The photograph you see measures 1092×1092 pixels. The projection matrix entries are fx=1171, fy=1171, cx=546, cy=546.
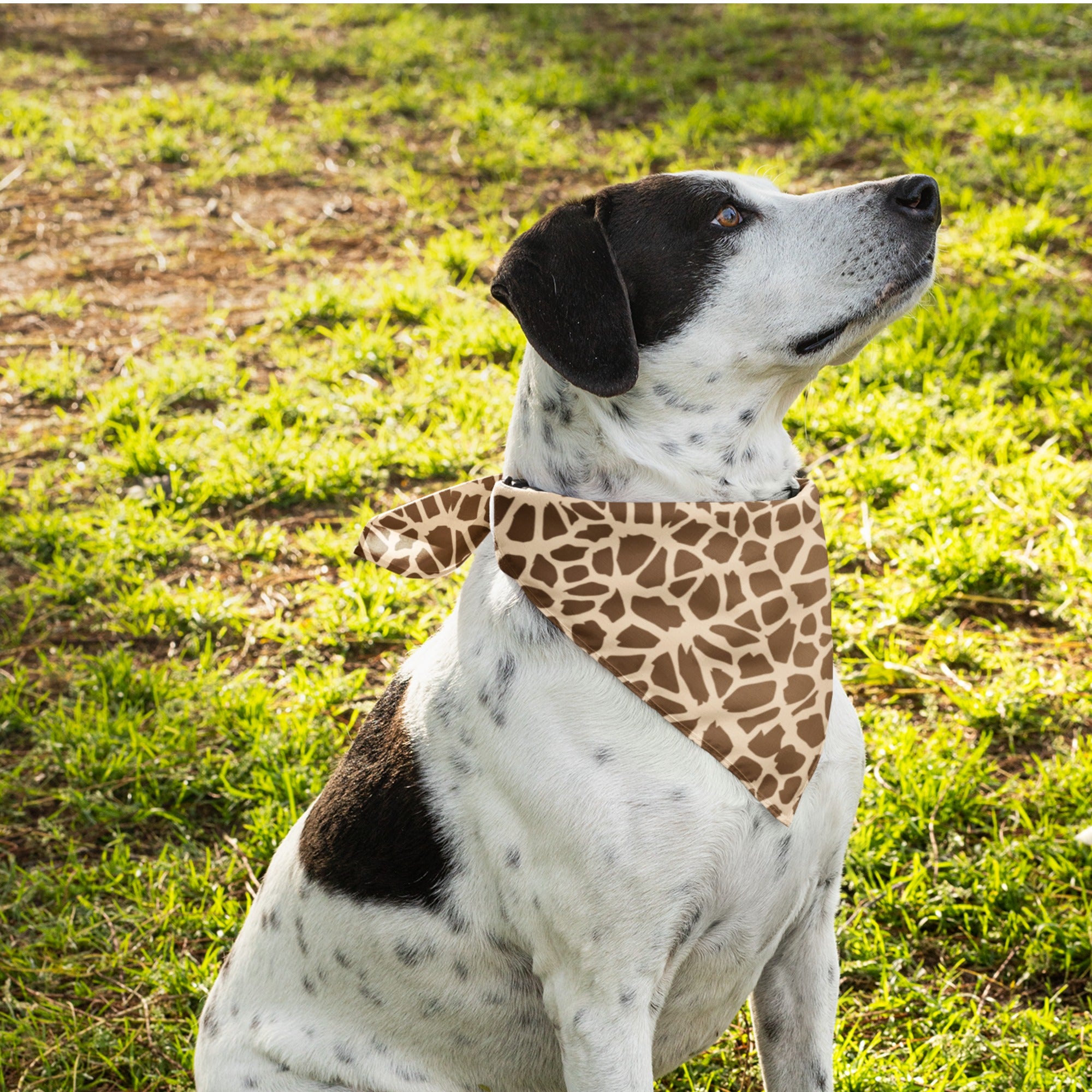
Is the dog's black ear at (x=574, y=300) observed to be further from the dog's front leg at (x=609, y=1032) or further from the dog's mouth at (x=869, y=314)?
the dog's front leg at (x=609, y=1032)

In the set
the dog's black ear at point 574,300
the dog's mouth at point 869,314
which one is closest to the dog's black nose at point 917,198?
the dog's mouth at point 869,314

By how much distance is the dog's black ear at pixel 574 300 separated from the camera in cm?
217

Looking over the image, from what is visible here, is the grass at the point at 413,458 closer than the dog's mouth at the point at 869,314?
No

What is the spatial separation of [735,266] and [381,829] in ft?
4.38

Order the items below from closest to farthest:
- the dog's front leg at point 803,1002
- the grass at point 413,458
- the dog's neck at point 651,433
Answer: the dog's neck at point 651,433, the dog's front leg at point 803,1002, the grass at point 413,458

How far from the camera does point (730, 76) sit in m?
8.20

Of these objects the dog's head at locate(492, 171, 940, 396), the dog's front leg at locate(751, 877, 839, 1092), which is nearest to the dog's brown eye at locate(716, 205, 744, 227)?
the dog's head at locate(492, 171, 940, 396)

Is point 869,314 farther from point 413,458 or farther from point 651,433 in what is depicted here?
point 413,458

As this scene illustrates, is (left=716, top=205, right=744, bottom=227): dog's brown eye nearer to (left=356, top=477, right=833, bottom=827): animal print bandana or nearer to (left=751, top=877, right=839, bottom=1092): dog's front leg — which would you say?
(left=356, top=477, right=833, bottom=827): animal print bandana

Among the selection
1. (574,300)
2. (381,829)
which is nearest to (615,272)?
(574,300)

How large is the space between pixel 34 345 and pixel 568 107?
4.00 metres

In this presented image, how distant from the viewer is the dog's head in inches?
89.1

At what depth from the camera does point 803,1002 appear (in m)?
2.47

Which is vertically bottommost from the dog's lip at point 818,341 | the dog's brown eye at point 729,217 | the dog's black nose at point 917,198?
the dog's lip at point 818,341
